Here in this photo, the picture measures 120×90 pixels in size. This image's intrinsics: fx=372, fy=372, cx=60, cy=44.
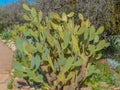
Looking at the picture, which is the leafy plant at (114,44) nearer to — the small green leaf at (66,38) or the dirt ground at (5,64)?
the dirt ground at (5,64)

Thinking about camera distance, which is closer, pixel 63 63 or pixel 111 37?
pixel 63 63

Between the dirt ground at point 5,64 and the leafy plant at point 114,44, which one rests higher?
the leafy plant at point 114,44

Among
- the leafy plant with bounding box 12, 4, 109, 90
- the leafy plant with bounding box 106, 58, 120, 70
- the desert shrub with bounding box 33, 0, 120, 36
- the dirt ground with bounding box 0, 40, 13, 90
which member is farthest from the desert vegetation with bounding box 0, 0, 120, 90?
the desert shrub with bounding box 33, 0, 120, 36

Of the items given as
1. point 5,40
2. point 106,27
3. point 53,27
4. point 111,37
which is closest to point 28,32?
point 53,27

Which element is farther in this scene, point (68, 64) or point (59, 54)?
point (59, 54)

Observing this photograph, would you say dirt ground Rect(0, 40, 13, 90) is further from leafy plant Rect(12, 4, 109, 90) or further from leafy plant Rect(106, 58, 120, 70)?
leafy plant Rect(106, 58, 120, 70)

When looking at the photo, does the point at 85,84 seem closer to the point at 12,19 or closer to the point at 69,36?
the point at 69,36

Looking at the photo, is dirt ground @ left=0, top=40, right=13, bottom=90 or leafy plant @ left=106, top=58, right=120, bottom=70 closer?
dirt ground @ left=0, top=40, right=13, bottom=90

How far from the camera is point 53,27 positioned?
22.8ft

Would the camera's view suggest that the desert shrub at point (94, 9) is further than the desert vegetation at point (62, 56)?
Yes

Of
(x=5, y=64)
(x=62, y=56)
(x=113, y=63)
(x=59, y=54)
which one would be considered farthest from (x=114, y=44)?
(x=62, y=56)

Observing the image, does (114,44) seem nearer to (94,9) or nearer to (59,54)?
(94,9)

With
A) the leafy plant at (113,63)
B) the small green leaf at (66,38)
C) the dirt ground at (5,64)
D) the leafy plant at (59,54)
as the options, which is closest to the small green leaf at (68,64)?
the leafy plant at (59,54)

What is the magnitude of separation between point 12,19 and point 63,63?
42.3ft
